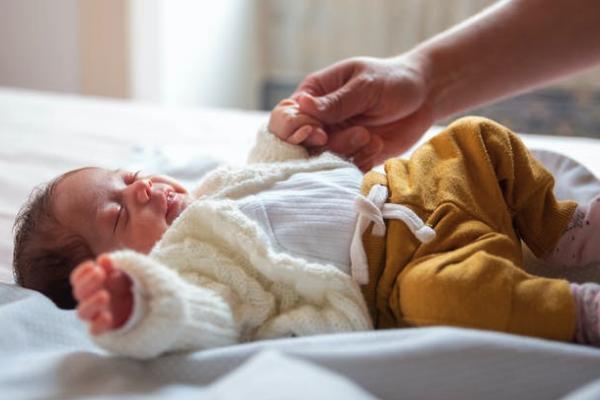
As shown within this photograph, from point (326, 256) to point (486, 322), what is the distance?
0.69 feet

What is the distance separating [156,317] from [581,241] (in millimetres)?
550

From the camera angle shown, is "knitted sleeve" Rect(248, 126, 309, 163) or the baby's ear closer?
the baby's ear

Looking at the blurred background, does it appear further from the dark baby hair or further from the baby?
the dark baby hair

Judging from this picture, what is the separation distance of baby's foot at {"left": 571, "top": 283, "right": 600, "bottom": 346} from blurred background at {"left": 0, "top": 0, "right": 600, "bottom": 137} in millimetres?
2079

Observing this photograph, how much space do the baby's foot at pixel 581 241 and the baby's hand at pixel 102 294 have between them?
0.55 meters

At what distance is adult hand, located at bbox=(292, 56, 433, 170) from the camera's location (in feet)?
3.95

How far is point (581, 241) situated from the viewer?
98 centimetres

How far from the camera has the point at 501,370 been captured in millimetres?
686

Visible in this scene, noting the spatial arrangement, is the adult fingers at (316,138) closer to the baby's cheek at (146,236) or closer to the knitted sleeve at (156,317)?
the baby's cheek at (146,236)

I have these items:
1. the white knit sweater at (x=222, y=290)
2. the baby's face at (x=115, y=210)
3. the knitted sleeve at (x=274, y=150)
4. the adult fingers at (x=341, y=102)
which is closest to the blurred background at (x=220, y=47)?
the adult fingers at (x=341, y=102)

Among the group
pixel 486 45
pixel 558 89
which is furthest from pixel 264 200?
pixel 558 89

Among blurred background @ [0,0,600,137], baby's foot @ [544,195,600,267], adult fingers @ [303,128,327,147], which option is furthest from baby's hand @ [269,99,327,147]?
blurred background @ [0,0,600,137]

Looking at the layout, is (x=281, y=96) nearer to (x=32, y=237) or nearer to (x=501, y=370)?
(x=32, y=237)

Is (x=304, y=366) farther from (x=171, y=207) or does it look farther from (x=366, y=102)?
(x=366, y=102)
